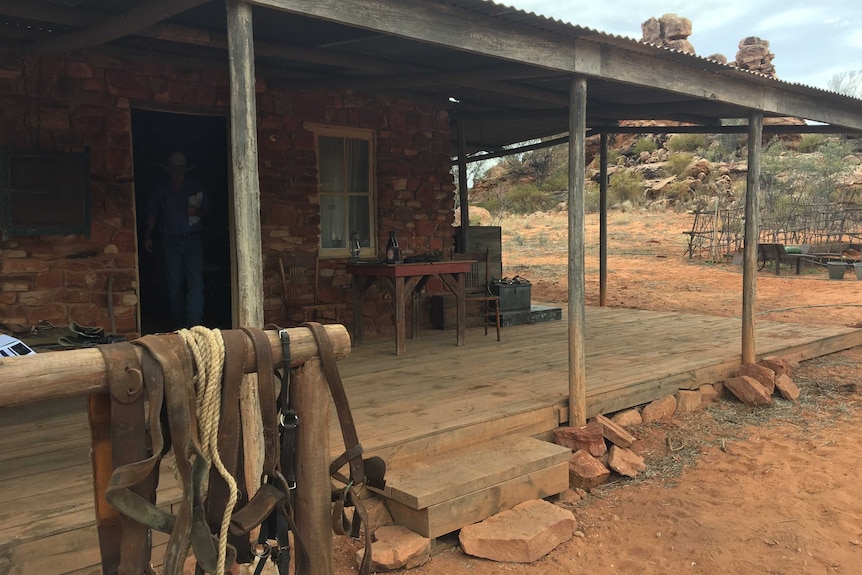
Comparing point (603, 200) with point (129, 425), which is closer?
point (129, 425)

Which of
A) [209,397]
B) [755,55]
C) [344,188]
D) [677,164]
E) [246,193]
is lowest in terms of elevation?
[209,397]

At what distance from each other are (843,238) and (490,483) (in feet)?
63.5

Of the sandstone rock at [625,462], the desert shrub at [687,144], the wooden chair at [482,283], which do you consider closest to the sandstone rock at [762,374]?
the sandstone rock at [625,462]

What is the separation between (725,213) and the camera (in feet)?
66.6

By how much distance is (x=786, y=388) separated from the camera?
5.93 metres

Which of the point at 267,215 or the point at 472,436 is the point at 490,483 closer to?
the point at 472,436

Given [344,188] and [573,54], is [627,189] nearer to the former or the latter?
[344,188]

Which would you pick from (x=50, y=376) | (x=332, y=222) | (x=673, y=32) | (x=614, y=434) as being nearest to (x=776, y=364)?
(x=614, y=434)

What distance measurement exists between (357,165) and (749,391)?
422 centimetres

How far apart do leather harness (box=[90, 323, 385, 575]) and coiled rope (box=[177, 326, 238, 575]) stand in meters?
0.02

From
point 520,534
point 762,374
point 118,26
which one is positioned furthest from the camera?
point 762,374

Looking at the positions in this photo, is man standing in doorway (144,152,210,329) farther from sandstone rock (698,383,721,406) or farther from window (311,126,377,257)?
sandstone rock (698,383,721,406)

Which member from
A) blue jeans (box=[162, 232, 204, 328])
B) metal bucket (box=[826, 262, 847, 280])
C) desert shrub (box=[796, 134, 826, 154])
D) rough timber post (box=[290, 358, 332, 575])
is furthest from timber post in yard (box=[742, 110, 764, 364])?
desert shrub (box=[796, 134, 826, 154])

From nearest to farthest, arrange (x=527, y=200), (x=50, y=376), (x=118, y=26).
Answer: (x=50, y=376)
(x=118, y=26)
(x=527, y=200)
